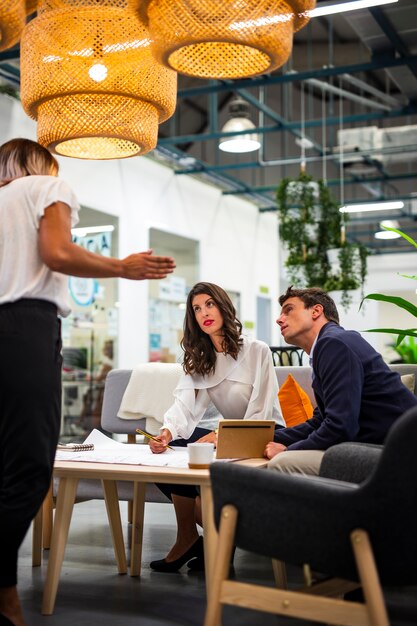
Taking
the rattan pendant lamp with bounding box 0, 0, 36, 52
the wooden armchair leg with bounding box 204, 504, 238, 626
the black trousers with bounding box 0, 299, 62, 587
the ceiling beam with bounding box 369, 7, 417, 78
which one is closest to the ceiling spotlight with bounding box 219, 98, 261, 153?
the ceiling beam with bounding box 369, 7, 417, 78

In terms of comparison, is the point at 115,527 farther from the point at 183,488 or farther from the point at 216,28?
the point at 216,28

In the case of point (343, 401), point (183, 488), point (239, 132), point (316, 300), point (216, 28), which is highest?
point (239, 132)

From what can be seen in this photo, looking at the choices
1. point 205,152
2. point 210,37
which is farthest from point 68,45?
point 205,152

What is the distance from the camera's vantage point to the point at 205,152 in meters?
14.1

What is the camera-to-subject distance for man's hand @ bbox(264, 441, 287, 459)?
2912 millimetres

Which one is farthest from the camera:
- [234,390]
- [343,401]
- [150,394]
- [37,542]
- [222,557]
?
[150,394]

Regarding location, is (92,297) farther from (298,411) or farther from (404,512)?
(404,512)

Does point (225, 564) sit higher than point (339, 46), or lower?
lower

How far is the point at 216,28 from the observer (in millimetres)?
2566

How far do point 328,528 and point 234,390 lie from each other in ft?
5.65

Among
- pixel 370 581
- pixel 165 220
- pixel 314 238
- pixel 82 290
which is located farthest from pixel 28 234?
pixel 165 220

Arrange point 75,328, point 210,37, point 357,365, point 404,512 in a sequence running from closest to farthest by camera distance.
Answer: point 404,512 → point 210,37 → point 357,365 → point 75,328

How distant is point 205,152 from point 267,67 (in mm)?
11357

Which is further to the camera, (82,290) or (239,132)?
(239,132)
